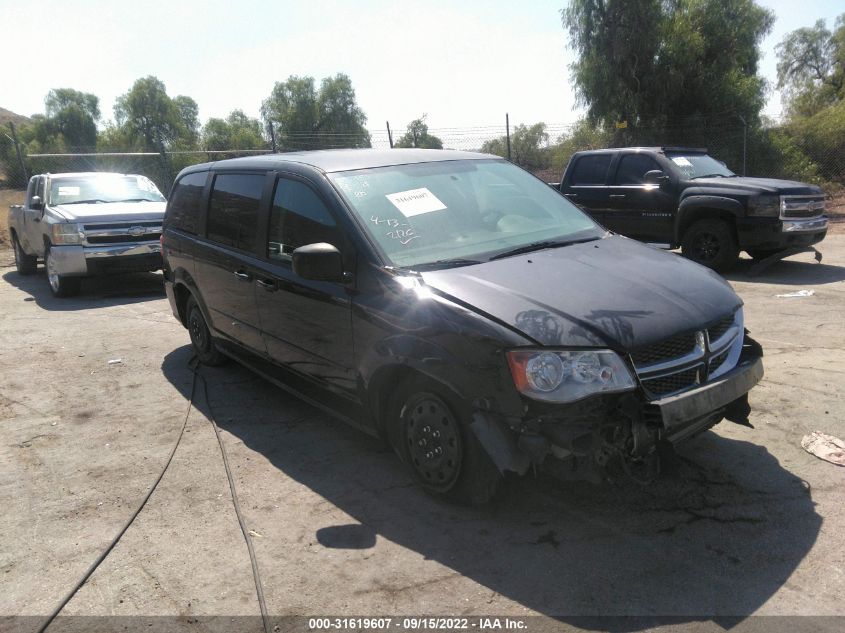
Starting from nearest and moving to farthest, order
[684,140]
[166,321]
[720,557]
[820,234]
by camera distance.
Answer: [720,557] → [166,321] → [820,234] → [684,140]

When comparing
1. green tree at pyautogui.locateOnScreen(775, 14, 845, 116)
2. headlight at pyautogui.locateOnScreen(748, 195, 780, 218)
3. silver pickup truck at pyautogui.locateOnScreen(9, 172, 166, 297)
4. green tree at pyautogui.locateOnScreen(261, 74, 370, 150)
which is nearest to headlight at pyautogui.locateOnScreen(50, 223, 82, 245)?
silver pickup truck at pyautogui.locateOnScreen(9, 172, 166, 297)

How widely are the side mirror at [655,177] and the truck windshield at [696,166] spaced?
0.95ft

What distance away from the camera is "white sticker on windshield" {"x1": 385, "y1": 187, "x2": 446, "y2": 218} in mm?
4047

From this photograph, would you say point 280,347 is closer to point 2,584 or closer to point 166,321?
point 2,584

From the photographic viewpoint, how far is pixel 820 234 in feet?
30.5

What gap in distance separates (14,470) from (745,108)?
21658mm

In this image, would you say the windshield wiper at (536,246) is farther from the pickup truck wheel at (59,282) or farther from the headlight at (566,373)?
the pickup truck wheel at (59,282)

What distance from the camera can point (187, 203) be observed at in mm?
6020

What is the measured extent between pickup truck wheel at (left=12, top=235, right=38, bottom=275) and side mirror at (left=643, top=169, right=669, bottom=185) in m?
11.0

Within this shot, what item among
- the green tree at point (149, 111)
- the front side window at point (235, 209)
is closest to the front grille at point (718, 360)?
the front side window at point (235, 209)

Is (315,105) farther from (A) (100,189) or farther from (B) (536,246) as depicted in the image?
(B) (536,246)

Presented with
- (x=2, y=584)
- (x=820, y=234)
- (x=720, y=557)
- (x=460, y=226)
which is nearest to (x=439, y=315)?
(x=460, y=226)

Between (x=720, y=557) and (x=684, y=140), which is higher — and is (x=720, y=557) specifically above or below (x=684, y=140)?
below

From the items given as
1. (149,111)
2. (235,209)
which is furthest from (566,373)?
(149,111)
